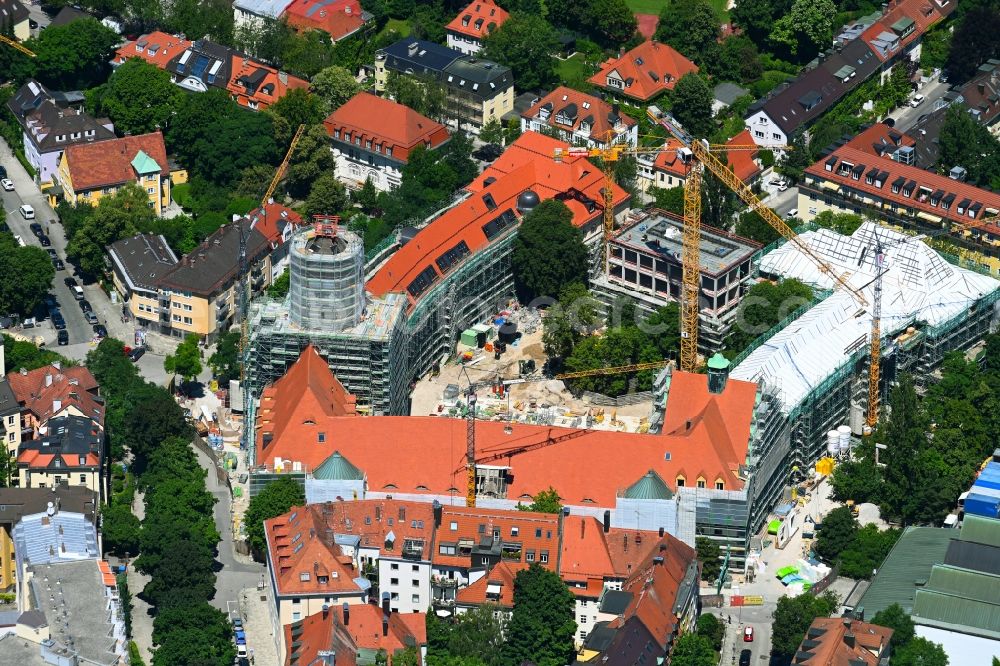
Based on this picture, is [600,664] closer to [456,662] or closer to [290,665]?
[456,662]

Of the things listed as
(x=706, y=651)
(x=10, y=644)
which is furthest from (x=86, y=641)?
(x=706, y=651)

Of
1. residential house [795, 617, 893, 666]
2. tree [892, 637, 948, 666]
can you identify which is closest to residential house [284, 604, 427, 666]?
residential house [795, 617, 893, 666]

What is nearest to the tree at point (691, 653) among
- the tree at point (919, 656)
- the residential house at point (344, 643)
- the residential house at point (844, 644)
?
the residential house at point (844, 644)

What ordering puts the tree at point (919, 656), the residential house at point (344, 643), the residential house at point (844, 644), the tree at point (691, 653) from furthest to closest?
the tree at point (919, 656) → the tree at point (691, 653) → the residential house at point (344, 643) → the residential house at point (844, 644)

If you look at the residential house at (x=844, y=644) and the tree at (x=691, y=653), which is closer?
the residential house at (x=844, y=644)

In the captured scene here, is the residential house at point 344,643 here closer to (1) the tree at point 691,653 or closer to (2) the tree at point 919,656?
(1) the tree at point 691,653

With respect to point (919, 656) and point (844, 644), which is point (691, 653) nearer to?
point (844, 644)
